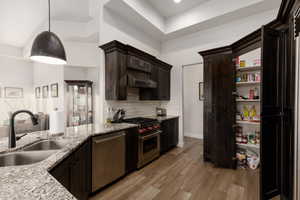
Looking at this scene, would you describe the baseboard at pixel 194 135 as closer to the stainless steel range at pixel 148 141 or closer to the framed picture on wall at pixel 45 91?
Answer: the stainless steel range at pixel 148 141

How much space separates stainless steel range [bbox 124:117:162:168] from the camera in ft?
8.78

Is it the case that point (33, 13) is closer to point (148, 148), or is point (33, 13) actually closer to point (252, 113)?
point (148, 148)

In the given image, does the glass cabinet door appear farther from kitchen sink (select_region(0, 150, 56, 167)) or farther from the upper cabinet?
kitchen sink (select_region(0, 150, 56, 167))

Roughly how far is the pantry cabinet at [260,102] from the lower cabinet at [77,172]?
2130mm

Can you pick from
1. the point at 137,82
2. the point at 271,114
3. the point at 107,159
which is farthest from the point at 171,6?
the point at 107,159

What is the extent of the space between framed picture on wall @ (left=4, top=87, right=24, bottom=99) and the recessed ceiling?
6685mm

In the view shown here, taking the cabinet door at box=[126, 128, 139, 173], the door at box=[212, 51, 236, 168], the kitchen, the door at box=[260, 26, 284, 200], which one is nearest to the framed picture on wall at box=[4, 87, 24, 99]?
the kitchen

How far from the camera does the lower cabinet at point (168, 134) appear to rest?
3365mm

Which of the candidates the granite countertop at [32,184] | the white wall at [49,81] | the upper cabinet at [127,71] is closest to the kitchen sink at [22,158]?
the granite countertop at [32,184]

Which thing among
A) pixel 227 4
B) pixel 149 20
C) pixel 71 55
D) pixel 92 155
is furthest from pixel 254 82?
pixel 71 55

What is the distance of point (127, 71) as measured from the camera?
9.61 ft

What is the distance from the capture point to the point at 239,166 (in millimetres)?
2809

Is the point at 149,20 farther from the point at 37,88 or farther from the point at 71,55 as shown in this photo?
the point at 37,88

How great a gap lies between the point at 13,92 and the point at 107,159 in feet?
21.7
